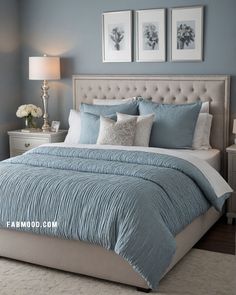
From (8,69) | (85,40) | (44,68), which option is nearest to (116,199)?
(44,68)

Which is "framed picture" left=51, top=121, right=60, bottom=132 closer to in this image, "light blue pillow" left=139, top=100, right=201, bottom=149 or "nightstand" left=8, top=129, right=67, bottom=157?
"nightstand" left=8, top=129, right=67, bottom=157

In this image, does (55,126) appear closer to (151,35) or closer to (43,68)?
(43,68)

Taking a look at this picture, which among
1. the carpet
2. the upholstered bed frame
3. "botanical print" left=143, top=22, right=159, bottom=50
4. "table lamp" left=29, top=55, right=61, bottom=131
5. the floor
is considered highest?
"botanical print" left=143, top=22, right=159, bottom=50

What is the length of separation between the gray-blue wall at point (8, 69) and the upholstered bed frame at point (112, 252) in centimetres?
83

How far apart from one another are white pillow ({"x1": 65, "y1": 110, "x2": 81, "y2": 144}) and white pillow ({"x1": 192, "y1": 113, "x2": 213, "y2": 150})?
47.3 inches

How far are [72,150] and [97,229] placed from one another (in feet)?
4.07

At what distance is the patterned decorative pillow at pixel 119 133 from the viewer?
4.73m

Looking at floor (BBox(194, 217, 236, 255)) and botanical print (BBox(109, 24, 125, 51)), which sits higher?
botanical print (BBox(109, 24, 125, 51))

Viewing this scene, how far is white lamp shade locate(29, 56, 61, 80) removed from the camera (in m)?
5.74

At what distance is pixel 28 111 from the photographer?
5938mm

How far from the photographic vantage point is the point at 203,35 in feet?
16.7

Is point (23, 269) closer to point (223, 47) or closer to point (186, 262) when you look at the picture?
point (186, 262)

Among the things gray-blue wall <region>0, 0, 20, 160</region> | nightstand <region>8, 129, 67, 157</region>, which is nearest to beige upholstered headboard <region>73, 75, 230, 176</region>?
nightstand <region>8, 129, 67, 157</region>

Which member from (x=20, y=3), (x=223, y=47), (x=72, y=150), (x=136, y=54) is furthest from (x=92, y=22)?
(x=72, y=150)
